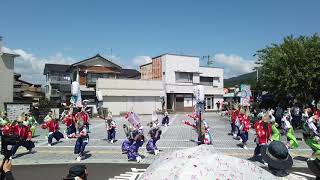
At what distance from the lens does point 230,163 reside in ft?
7.78

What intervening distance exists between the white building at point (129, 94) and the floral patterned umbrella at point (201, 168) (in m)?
42.3

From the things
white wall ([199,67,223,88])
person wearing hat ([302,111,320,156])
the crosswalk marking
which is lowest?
the crosswalk marking

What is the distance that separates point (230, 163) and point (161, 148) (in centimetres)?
1557

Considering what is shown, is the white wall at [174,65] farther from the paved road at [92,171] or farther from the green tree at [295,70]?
the paved road at [92,171]

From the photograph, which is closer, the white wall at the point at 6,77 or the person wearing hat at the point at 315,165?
the person wearing hat at the point at 315,165

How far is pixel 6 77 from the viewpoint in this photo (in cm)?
3481

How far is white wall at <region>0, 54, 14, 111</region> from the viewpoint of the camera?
34406mm

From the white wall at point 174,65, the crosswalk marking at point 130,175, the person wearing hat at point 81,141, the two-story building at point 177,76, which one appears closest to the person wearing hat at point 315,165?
the crosswalk marking at point 130,175

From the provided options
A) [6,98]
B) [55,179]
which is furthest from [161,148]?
[6,98]

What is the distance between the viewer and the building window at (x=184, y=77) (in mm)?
54081

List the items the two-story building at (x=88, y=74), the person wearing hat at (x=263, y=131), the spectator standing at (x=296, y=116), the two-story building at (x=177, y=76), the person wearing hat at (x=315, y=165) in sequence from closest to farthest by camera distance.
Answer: the person wearing hat at (x=315, y=165) → the person wearing hat at (x=263, y=131) → the spectator standing at (x=296, y=116) → the two-story building at (x=88, y=74) → the two-story building at (x=177, y=76)

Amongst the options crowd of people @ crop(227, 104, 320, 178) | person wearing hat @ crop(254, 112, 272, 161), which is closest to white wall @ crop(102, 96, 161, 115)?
crowd of people @ crop(227, 104, 320, 178)

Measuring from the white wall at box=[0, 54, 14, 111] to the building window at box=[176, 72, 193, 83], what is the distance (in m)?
24.1

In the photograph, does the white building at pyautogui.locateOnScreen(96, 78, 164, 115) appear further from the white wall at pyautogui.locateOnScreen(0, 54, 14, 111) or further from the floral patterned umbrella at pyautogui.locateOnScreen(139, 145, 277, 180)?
the floral patterned umbrella at pyautogui.locateOnScreen(139, 145, 277, 180)
